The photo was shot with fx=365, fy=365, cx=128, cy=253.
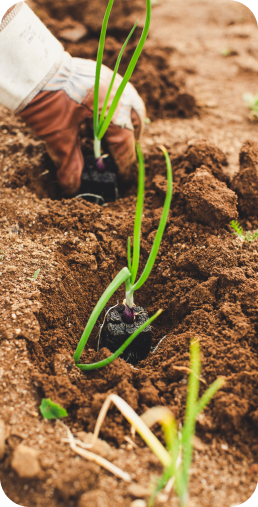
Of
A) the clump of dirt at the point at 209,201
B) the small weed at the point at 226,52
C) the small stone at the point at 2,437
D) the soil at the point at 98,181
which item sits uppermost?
the small weed at the point at 226,52

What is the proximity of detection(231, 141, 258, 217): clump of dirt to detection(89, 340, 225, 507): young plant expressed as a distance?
74 cm

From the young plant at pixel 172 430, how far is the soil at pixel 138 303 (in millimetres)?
40

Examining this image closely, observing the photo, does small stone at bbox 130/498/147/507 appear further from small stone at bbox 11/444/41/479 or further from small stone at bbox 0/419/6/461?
small stone at bbox 0/419/6/461

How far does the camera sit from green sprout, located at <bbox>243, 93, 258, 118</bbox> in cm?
234

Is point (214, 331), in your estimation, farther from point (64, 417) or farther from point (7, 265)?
point (7, 265)

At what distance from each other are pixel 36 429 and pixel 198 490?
429mm

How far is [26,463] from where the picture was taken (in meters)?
0.86

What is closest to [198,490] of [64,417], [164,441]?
[164,441]

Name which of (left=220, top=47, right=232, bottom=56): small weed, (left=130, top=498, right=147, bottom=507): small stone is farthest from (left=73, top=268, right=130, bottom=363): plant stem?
(left=220, top=47, right=232, bottom=56): small weed

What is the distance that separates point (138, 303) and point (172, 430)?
617 millimetres

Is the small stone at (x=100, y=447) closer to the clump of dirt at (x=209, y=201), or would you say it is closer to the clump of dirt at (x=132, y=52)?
the clump of dirt at (x=209, y=201)

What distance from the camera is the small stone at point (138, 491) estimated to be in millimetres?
840

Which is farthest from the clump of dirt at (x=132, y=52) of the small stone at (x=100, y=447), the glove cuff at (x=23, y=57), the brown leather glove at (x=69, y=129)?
the small stone at (x=100, y=447)

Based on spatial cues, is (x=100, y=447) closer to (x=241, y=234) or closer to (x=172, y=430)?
(x=172, y=430)
